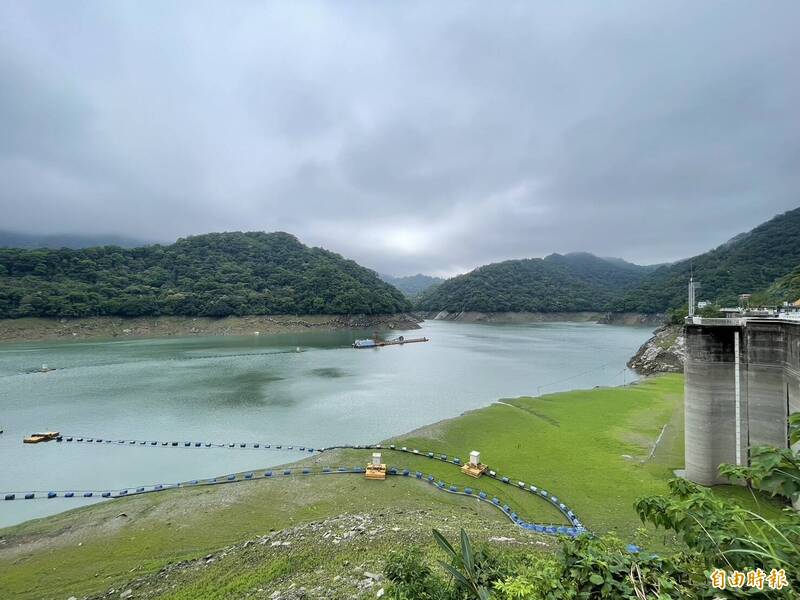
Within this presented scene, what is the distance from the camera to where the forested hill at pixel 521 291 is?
484 feet

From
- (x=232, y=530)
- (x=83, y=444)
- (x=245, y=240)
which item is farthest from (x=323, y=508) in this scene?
(x=245, y=240)

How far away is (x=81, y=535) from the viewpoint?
11.8 meters

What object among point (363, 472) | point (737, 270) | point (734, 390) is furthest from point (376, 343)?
point (737, 270)

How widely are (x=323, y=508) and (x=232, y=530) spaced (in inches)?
110

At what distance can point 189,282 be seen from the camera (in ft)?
324

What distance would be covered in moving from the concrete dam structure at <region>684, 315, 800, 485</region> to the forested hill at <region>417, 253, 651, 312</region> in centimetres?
13175

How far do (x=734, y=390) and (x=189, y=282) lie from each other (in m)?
108

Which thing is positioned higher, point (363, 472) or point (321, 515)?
point (321, 515)

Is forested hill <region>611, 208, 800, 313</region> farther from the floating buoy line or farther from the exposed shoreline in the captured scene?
the floating buoy line

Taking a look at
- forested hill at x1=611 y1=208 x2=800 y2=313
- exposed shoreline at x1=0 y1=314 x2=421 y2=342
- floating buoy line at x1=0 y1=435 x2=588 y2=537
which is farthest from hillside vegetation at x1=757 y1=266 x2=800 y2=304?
exposed shoreline at x1=0 y1=314 x2=421 y2=342

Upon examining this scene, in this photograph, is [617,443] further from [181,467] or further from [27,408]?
[27,408]

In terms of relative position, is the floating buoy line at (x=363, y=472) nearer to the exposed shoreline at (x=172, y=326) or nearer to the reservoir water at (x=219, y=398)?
the reservoir water at (x=219, y=398)

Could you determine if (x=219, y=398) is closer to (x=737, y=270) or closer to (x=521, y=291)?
(x=737, y=270)

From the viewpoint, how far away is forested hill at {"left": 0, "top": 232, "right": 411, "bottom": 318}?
7894 centimetres
